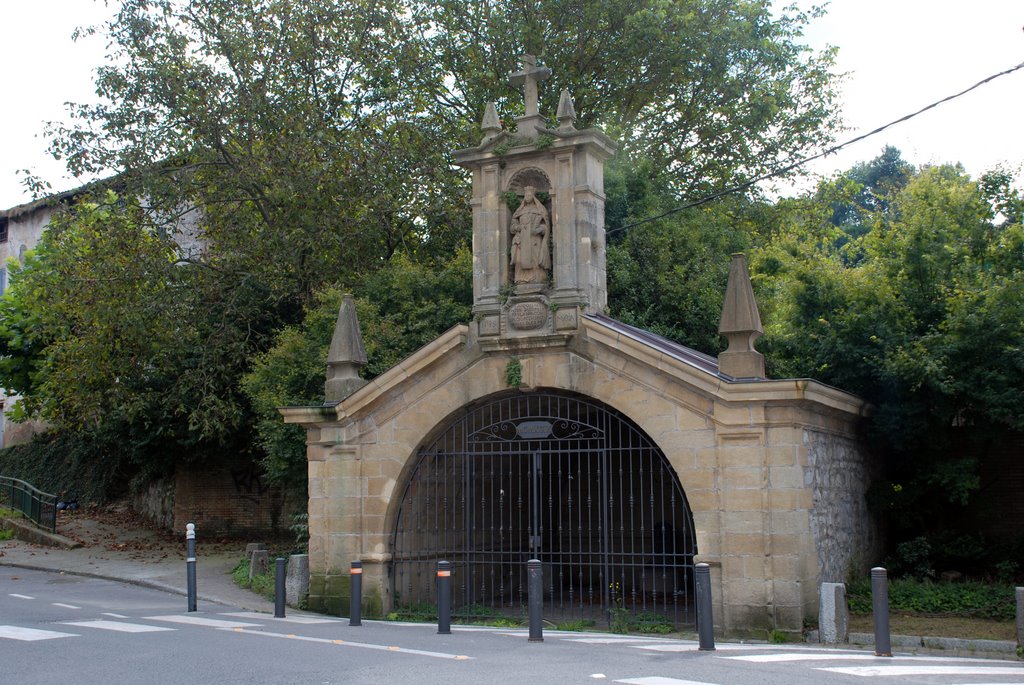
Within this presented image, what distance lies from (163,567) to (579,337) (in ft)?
39.0

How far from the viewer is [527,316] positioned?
1415cm

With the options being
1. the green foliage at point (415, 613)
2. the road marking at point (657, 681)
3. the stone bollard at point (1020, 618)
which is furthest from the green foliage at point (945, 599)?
the road marking at point (657, 681)

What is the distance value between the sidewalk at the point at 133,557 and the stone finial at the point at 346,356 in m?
3.34

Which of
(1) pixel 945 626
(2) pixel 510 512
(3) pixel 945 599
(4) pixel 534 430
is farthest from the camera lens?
(2) pixel 510 512

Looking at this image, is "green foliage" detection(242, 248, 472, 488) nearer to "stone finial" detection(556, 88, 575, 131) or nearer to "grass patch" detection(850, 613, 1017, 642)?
"stone finial" detection(556, 88, 575, 131)

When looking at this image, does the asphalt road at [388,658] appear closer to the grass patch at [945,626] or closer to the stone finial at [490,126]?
the grass patch at [945,626]

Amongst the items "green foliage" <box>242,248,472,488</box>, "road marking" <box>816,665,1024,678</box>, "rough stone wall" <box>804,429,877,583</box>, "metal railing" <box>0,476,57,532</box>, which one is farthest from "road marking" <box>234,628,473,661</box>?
"metal railing" <box>0,476,57,532</box>

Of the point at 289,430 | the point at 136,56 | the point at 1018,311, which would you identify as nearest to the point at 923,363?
the point at 1018,311

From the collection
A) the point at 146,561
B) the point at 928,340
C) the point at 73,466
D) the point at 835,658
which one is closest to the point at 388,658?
the point at 835,658

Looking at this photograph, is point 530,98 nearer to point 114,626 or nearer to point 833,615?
point 833,615

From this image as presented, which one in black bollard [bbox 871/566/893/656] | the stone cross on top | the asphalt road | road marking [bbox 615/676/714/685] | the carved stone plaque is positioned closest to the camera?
road marking [bbox 615/676/714/685]

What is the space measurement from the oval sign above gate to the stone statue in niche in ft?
6.26

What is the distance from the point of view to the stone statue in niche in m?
14.5

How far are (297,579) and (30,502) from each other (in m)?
15.1
